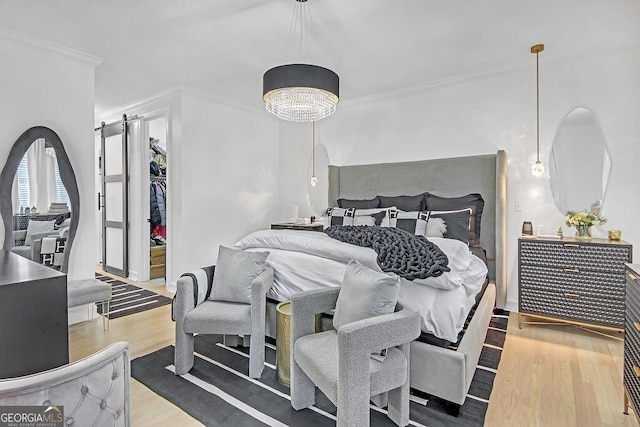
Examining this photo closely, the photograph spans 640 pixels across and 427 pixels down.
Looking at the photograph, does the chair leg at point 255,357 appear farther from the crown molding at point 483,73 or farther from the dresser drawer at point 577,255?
the crown molding at point 483,73

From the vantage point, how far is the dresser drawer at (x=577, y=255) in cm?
274

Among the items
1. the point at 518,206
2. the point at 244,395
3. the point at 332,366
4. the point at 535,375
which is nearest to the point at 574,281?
the point at 518,206

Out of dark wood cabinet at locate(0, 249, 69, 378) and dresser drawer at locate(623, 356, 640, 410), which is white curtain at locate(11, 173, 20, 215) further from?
dresser drawer at locate(623, 356, 640, 410)

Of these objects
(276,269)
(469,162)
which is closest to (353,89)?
(469,162)

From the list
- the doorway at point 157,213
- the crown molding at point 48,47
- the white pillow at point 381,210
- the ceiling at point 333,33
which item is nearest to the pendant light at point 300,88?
the ceiling at point 333,33

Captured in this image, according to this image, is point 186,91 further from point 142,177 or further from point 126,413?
point 126,413

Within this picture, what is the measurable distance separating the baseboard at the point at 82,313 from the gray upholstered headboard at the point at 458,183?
3236 millimetres

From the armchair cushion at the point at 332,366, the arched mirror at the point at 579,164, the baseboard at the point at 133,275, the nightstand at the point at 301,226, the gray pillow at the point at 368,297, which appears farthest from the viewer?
the baseboard at the point at 133,275

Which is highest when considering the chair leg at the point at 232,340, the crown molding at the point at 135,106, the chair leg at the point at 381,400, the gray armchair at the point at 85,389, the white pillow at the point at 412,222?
the crown molding at the point at 135,106

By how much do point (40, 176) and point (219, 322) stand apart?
236cm

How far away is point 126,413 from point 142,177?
4537 millimetres

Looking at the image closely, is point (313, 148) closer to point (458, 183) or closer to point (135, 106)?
point (458, 183)

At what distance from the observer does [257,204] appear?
5.33 metres

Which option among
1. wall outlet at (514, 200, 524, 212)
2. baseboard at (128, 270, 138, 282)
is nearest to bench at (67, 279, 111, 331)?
baseboard at (128, 270, 138, 282)
